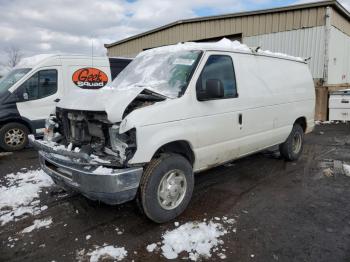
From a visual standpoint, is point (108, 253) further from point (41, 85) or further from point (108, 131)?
point (41, 85)

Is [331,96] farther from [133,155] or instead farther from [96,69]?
[133,155]

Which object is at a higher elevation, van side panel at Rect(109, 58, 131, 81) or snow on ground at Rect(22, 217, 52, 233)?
van side panel at Rect(109, 58, 131, 81)

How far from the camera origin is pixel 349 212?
157 inches

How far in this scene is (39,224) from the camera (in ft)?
12.2

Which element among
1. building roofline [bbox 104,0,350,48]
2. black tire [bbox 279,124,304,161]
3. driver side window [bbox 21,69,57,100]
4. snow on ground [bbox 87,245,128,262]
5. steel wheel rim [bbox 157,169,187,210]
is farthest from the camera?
building roofline [bbox 104,0,350,48]

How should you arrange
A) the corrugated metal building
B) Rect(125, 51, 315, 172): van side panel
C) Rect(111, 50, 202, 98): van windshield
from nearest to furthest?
Rect(125, 51, 315, 172): van side panel, Rect(111, 50, 202, 98): van windshield, the corrugated metal building

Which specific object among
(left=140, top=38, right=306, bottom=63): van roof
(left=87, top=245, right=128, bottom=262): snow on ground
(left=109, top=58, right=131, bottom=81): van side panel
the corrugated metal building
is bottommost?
(left=87, top=245, right=128, bottom=262): snow on ground

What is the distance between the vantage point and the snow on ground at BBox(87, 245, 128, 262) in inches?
119

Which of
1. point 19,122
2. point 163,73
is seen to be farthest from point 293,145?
point 19,122

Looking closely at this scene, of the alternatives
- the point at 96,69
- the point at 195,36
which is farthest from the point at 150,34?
the point at 96,69

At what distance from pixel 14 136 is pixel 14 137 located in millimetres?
26

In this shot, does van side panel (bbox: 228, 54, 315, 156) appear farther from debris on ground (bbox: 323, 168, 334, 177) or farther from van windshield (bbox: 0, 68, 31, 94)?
van windshield (bbox: 0, 68, 31, 94)

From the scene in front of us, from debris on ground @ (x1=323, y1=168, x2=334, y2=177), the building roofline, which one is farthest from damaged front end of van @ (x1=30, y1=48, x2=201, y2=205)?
the building roofline

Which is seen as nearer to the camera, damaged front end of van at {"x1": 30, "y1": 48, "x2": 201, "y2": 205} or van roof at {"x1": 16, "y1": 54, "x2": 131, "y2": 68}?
damaged front end of van at {"x1": 30, "y1": 48, "x2": 201, "y2": 205}
